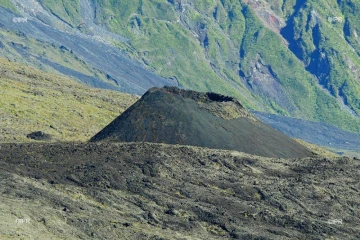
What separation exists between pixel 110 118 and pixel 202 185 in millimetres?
55818

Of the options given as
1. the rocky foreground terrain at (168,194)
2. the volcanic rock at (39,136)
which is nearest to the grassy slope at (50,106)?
the volcanic rock at (39,136)

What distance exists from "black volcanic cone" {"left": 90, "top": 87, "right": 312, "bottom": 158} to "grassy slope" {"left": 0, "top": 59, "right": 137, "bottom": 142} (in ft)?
45.3

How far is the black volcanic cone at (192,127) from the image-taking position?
319ft

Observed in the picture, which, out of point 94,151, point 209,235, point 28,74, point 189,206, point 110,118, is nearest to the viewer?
point 209,235

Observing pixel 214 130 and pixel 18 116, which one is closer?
pixel 214 130

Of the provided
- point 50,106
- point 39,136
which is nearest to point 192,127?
point 39,136

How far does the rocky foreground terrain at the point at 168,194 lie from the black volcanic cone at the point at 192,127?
536cm

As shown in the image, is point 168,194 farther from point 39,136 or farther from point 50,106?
point 50,106

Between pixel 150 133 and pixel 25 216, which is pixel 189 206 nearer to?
pixel 25 216

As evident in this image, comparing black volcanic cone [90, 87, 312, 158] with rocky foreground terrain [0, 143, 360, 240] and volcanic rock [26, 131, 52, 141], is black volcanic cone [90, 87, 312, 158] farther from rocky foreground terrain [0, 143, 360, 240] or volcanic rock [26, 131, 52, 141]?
volcanic rock [26, 131, 52, 141]

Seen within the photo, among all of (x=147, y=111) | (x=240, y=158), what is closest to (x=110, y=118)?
(x=147, y=111)

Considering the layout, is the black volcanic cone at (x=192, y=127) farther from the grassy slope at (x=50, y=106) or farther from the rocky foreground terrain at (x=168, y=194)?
the grassy slope at (x=50, y=106)

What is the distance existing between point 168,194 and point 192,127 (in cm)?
1920

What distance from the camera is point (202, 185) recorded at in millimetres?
83500
